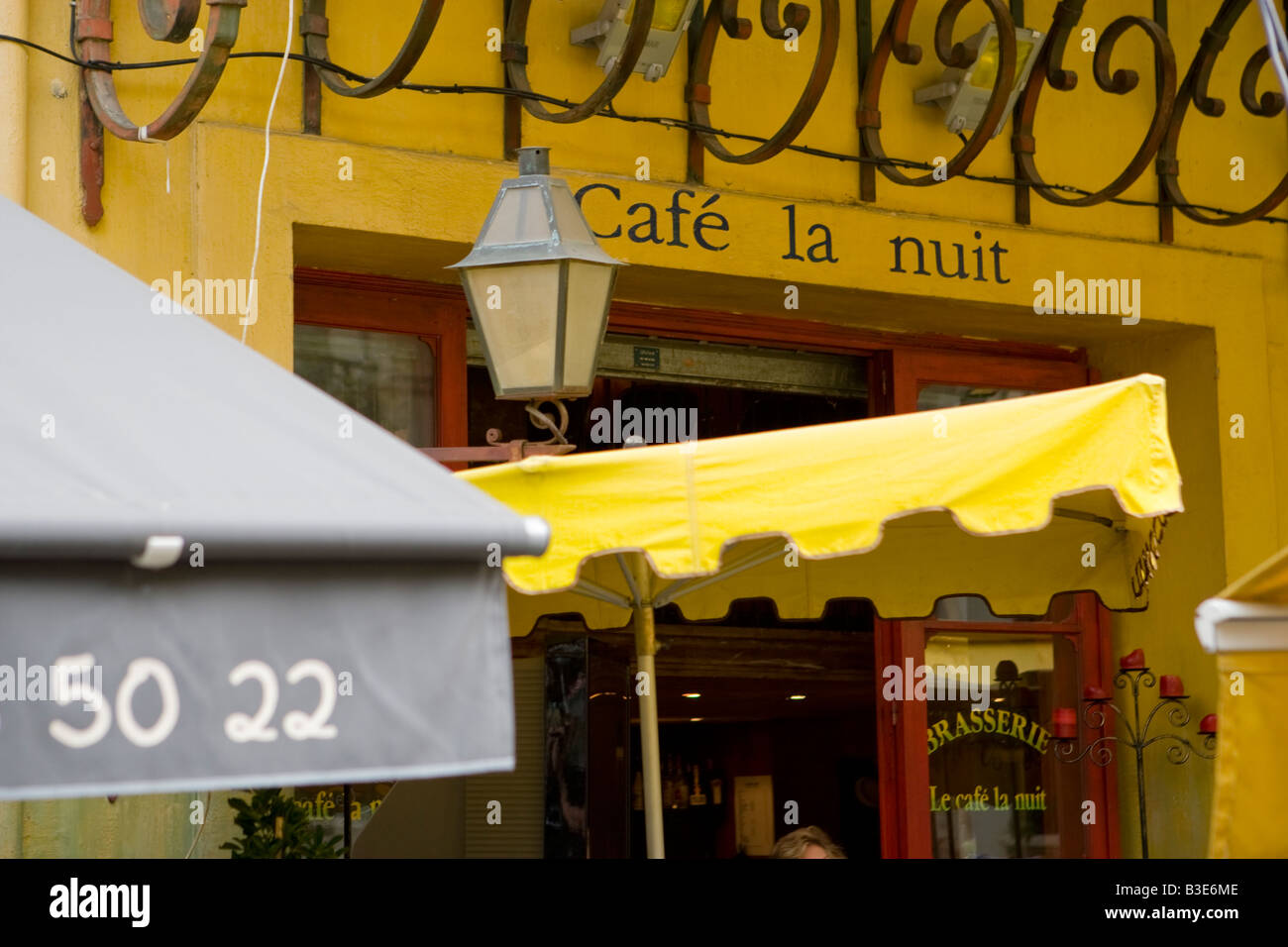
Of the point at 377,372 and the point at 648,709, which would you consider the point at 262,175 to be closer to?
the point at 377,372

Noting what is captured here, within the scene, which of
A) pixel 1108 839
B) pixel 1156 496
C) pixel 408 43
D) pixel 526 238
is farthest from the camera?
pixel 1108 839

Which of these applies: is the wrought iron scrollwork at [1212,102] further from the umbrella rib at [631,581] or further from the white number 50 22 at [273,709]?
the white number 50 22 at [273,709]

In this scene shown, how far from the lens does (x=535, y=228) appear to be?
4531 millimetres

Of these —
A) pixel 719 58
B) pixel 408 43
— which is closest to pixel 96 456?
pixel 408 43

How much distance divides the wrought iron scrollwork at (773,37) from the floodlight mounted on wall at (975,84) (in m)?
0.96

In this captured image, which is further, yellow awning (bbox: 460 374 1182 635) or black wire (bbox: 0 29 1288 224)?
black wire (bbox: 0 29 1288 224)

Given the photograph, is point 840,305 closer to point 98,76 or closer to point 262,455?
point 98,76

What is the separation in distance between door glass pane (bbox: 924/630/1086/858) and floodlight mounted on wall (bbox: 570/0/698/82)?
2703mm

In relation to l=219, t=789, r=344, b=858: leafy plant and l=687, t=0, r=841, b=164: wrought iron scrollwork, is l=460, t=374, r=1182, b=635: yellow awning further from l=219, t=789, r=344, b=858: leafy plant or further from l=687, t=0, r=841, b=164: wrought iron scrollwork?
l=687, t=0, r=841, b=164: wrought iron scrollwork

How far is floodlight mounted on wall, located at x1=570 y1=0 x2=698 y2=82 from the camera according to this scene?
6.07 m

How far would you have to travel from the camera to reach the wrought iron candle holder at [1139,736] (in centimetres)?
698

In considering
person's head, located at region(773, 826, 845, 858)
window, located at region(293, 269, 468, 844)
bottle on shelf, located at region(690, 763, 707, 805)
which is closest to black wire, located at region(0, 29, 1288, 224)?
window, located at region(293, 269, 468, 844)

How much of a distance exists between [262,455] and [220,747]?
476mm

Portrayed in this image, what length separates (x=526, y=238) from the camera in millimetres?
4531
